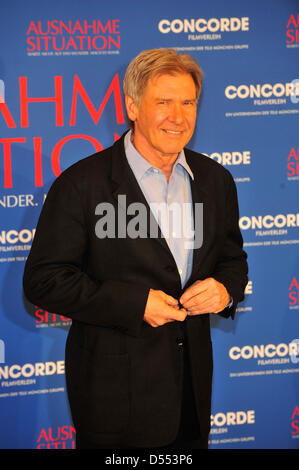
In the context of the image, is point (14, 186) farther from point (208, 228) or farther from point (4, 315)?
point (208, 228)

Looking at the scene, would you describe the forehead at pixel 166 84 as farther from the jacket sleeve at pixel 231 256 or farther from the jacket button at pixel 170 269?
the jacket button at pixel 170 269

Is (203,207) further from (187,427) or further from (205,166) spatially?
(187,427)

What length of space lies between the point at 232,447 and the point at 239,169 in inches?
66.3

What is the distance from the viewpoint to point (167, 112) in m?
1.93

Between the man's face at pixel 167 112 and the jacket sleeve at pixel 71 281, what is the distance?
1.22 ft

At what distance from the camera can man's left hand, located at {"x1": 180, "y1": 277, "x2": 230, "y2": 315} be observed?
186 cm

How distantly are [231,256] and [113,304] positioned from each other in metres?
0.65

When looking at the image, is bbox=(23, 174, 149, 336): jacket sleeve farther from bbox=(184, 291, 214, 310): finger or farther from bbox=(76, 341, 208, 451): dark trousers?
bbox=(76, 341, 208, 451): dark trousers

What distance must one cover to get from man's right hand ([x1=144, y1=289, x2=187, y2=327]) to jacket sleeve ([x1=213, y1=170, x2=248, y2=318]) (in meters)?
0.32

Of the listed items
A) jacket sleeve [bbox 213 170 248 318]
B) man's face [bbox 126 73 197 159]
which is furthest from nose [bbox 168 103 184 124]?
jacket sleeve [bbox 213 170 248 318]

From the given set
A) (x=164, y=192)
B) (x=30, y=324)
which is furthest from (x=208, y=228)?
(x=30, y=324)

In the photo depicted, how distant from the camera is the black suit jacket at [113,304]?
1.82m

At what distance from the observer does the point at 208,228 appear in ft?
6.59

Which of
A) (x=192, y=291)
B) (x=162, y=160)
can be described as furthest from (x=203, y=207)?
(x=192, y=291)
